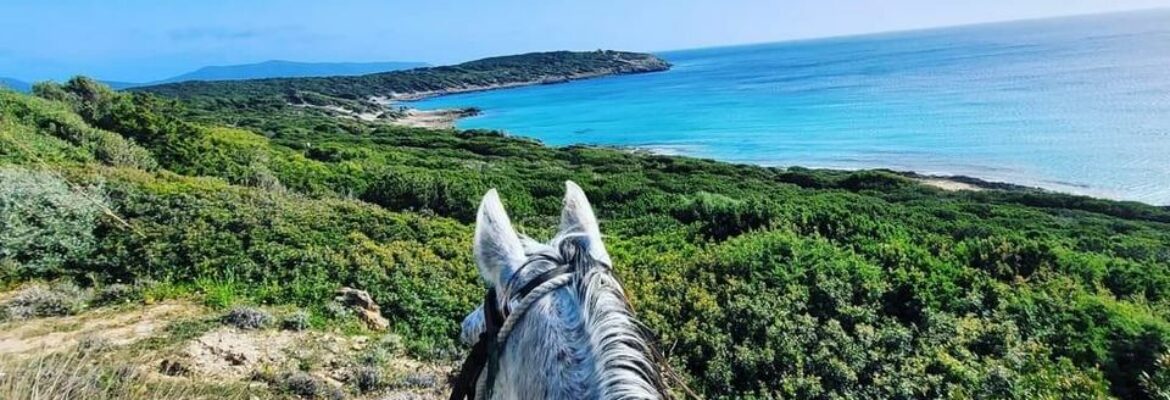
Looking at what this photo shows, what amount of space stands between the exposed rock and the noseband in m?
5.05

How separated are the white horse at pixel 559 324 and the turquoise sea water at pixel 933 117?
32.3 m

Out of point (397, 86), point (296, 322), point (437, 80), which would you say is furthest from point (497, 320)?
point (437, 80)

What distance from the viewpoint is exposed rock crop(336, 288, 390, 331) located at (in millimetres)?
6133

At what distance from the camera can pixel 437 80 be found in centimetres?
12706

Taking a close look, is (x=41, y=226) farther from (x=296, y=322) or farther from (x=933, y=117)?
(x=933, y=117)

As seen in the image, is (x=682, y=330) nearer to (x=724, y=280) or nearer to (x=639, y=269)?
(x=724, y=280)

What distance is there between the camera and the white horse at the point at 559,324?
108 cm

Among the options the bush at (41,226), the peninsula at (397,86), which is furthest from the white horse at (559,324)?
the peninsula at (397,86)

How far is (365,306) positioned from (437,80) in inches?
4972

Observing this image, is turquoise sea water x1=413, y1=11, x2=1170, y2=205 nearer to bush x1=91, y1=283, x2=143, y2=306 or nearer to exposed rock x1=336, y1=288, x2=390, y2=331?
exposed rock x1=336, y1=288, x2=390, y2=331

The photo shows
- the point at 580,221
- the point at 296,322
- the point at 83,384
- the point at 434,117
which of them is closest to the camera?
the point at 580,221

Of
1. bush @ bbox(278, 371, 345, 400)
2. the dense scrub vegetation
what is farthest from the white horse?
the dense scrub vegetation

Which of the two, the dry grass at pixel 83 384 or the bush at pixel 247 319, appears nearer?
the dry grass at pixel 83 384

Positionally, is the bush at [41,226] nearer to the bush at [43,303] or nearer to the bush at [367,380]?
the bush at [43,303]
